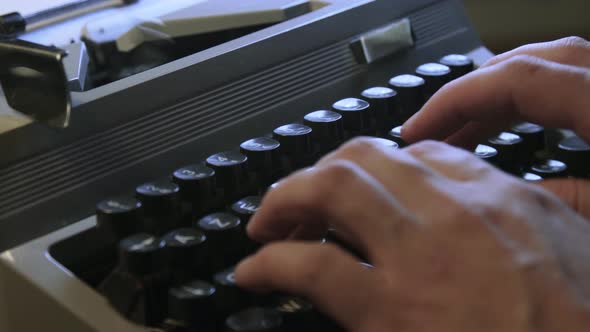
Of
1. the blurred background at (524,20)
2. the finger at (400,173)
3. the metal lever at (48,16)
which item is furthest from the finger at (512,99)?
the blurred background at (524,20)

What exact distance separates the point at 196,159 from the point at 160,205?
0.16 metres

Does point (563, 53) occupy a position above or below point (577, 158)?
above

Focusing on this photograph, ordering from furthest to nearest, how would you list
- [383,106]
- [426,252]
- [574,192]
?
[383,106] → [574,192] → [426,252]

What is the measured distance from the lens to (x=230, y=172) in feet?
3.15

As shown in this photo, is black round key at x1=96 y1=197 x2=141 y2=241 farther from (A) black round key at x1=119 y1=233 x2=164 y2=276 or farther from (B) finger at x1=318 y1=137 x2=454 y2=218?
(B) finger at x1=318 y1=137 x2=454 y2=218

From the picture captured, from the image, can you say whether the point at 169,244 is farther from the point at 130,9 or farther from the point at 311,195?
the point at 130,9

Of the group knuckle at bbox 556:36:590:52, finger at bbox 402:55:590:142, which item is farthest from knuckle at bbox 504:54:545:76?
knuckle at bbox 556:36:590:52

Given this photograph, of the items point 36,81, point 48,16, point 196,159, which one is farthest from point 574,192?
point 48,16

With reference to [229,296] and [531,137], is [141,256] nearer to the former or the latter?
[229,296]

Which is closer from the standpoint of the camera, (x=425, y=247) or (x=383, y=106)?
(x=425, y=247)

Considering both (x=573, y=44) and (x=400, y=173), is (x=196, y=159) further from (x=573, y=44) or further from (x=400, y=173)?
(x=573, y=44)

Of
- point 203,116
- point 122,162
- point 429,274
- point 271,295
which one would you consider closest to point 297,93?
point 203,116

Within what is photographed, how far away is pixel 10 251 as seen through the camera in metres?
0.87

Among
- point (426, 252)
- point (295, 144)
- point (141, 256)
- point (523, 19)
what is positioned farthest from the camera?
point (523, 19)
